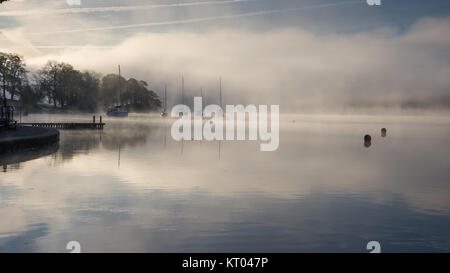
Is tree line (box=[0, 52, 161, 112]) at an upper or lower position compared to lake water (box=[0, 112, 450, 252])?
upper

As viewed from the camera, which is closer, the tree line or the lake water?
the lake water

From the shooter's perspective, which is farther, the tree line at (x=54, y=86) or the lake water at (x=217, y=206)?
the tree line at (x=54, y=86)

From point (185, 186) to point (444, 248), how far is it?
12414 millimetres

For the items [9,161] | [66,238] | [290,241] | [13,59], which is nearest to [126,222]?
[66,238]

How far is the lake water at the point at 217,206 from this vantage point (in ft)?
40.1

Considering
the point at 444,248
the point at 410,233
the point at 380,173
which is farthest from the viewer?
the point at 380,173

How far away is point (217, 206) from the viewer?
1708 centimetres

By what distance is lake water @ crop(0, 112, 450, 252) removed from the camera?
40.1 feet

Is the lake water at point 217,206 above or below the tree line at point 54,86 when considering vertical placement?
below

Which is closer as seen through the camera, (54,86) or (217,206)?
(217,206)

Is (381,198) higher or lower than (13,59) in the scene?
lower

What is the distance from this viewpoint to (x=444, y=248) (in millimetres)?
12047
